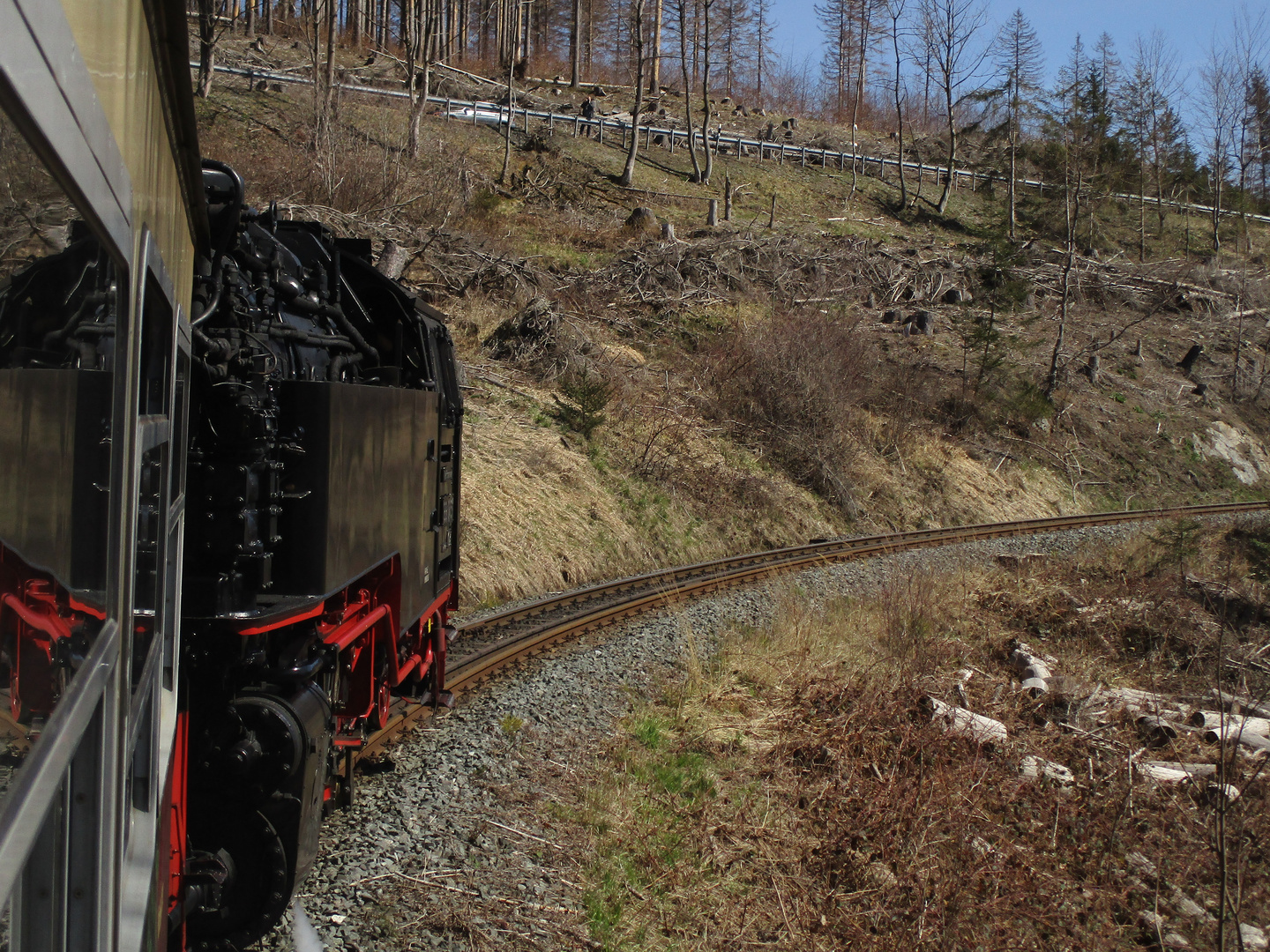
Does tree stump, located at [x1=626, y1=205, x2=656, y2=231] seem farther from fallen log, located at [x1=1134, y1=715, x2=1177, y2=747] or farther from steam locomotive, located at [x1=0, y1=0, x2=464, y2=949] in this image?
fallen log, located at [x1=1134, y1=715, x2=1177, y2=747]

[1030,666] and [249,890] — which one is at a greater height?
[249,890]

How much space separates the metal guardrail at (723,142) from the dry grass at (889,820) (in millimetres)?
29509

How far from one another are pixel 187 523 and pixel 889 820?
4.24 metres

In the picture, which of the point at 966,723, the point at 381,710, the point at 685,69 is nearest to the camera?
the point at 381,710

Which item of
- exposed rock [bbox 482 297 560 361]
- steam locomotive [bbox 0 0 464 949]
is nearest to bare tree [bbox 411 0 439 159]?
exposed rock [bbox 482 297 560 361]

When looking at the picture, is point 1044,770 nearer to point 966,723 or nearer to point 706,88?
point 966,723

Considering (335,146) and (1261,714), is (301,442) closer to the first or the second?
(1261,714)

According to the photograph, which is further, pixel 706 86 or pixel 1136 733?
pixel 706 86

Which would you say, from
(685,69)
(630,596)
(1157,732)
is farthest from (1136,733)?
(685,69)

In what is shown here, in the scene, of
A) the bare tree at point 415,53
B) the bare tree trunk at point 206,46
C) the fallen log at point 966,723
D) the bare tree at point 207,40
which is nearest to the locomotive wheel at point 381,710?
the fallen log at point 966,723

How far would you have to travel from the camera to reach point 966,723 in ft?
22.0

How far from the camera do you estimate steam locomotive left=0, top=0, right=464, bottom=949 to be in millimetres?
1120

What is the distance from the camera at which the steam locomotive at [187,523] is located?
1120 mm

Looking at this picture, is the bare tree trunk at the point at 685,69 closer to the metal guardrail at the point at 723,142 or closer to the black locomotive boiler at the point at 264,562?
the metal guardrail at the point at 723,142
